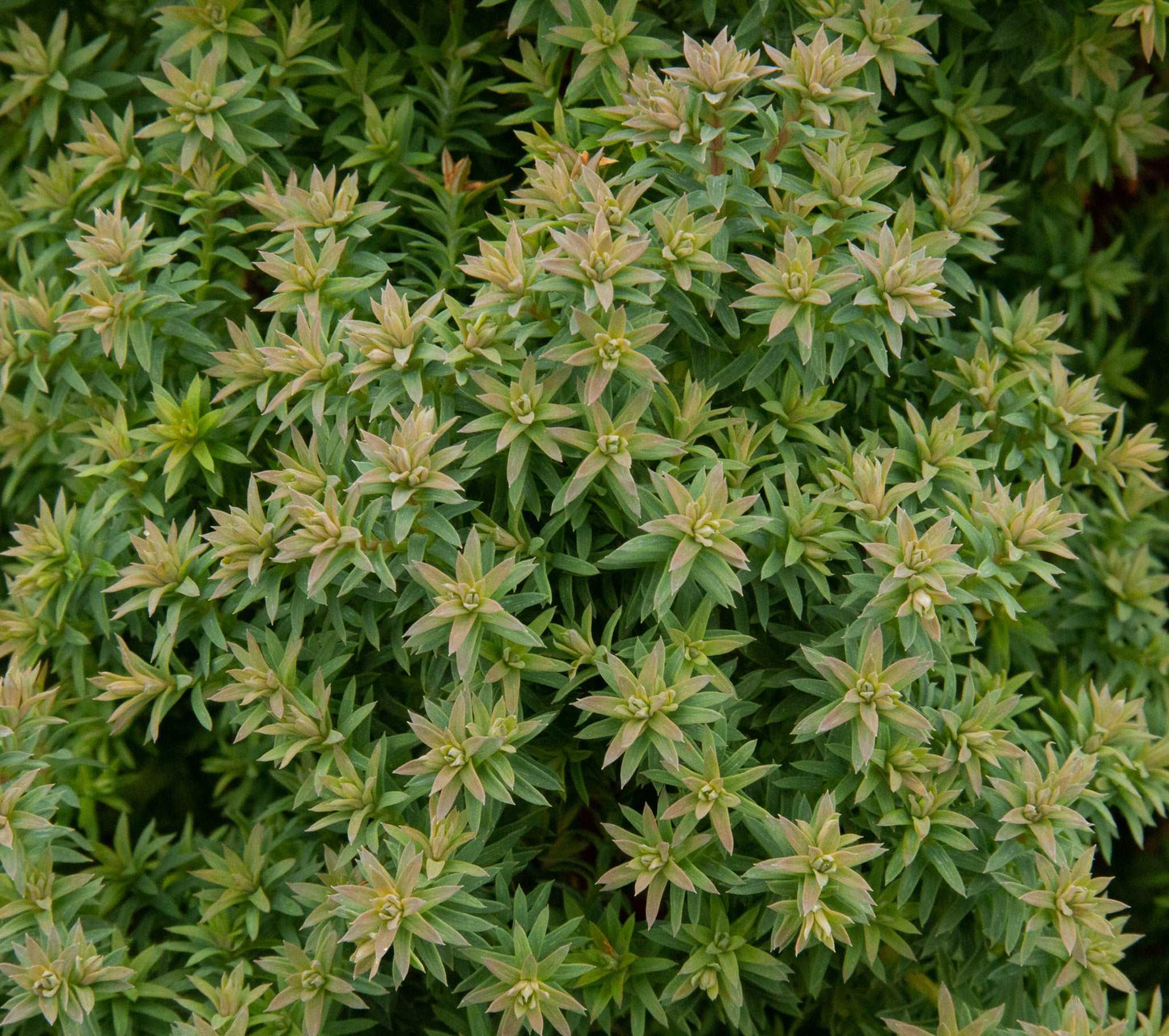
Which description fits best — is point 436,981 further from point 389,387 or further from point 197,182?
point 197,182

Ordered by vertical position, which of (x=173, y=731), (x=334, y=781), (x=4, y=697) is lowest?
(x=173, y=731)

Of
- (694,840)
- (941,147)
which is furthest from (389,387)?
(941,147)

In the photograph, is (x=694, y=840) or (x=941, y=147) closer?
(x=694, y=840)

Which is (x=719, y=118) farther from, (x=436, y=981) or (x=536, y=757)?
(x=436, y=981)

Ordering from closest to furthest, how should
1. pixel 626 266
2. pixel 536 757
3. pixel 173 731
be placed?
pixel 626 266
pixel 536 757
pixel 173 731

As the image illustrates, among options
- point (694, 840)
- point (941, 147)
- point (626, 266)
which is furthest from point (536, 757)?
point (941, 147)

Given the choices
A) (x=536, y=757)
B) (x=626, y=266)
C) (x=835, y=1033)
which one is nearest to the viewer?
(x=626, y=266)

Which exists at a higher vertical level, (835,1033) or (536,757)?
(536,757)
